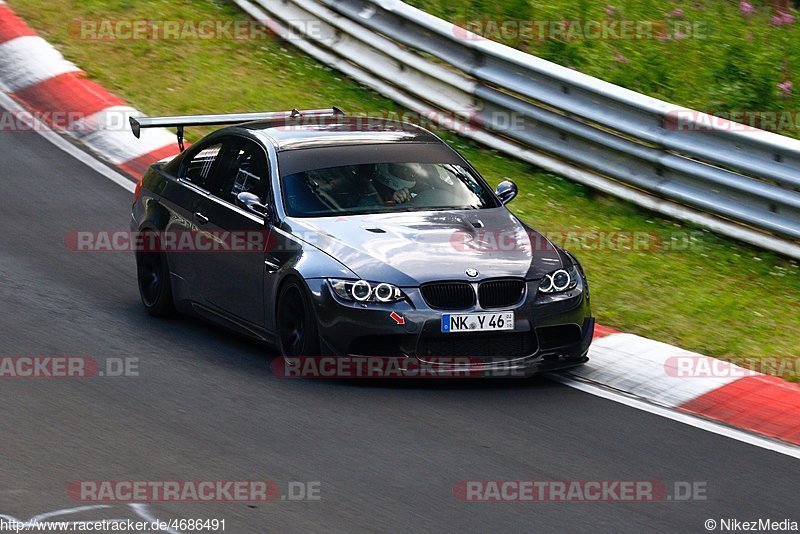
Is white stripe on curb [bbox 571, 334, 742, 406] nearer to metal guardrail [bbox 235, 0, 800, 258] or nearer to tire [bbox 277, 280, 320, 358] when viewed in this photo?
tire [bbox 277, 280, 320, 358]

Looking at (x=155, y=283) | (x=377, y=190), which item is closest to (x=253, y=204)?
(x=377, y=190)

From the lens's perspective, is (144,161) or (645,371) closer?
(645,371)

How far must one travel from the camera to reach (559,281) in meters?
8.34

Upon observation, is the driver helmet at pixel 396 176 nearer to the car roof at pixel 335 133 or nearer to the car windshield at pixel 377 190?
the car windshield at pixel 377 190

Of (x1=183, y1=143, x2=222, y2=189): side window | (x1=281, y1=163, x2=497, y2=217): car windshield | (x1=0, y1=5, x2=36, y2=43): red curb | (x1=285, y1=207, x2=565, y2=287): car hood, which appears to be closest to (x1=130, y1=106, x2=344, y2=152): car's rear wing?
(x1=183, y1=143, x2=222, y2=189): side window

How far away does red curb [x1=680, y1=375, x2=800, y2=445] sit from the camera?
25.2 feet

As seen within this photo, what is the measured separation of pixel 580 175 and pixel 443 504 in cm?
667

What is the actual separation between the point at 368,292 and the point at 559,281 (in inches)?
47.2

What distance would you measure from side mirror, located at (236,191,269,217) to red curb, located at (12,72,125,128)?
18.1ft

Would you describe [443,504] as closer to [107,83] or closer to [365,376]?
[365,376]

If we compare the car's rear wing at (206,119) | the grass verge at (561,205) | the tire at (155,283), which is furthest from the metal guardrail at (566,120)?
the tire at (155,283)

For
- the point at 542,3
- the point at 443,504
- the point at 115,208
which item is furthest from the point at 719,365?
the point at 542,3

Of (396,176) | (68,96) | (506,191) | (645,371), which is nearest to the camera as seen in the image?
(645,371)

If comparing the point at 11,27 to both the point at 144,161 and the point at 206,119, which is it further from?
the point at 206,119
